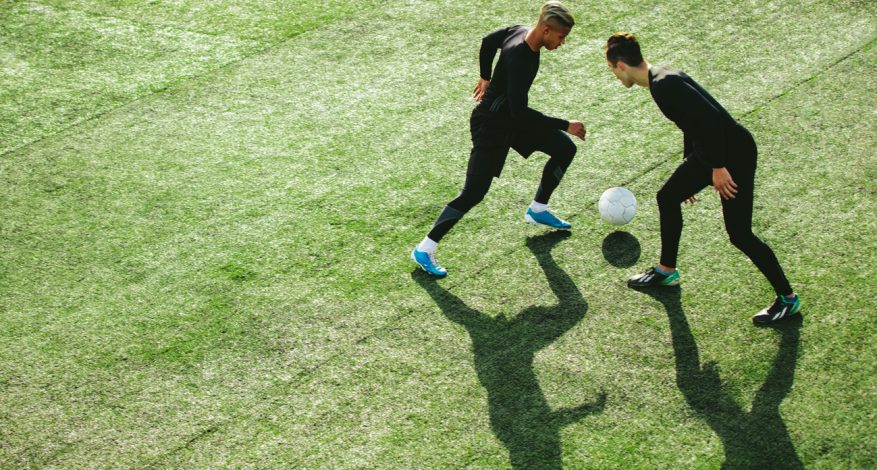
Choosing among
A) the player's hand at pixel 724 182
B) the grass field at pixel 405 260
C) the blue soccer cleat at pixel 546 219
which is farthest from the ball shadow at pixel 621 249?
the player's hand at pixel 724 182

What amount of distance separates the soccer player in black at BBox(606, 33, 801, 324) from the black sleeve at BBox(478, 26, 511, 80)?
1.03m

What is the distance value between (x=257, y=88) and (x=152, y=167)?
170 centimetres

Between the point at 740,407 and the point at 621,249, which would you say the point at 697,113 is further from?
the point at 740,407

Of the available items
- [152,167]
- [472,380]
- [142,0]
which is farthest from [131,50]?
[472,380]

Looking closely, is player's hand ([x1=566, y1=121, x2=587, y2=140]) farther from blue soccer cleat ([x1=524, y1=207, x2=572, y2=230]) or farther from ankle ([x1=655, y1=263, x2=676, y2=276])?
ankle ([x1=655, y1=263, x2=676, y2=276])

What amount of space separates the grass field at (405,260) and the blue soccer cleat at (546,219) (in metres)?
0.11

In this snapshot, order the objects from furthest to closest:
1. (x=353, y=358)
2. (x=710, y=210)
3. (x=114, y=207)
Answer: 1. (x=114, y=207)
2. (x=710, y=210)
3. (x=353, y=358)

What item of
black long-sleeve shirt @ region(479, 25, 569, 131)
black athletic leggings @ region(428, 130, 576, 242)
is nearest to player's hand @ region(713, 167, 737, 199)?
black long-sleeve shirt @ region(479, 25, 569, 131)

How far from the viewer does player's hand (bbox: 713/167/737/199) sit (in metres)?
5.07

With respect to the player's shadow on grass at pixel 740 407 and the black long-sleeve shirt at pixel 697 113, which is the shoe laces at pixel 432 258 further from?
the black long-sleeve shirt at pixel 697 113

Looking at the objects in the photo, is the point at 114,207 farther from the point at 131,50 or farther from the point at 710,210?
the point at 710,210

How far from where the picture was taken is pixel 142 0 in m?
10.9

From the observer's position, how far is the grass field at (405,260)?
5.00 metres

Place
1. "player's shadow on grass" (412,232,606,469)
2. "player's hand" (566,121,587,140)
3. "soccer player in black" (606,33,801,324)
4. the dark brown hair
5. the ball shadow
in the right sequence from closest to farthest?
1. "player's shadow on grass" (412,232,606,469)
2. "soccer player in black" (606,33,801,324)
3. the dark brown hair
4. "player's hand" (566,121,587,140)
5. the ball shadow
